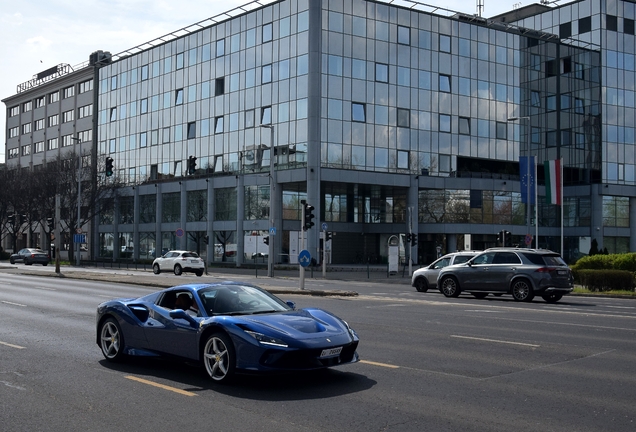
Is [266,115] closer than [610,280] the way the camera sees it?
No

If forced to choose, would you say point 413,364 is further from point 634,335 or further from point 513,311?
point 513,311

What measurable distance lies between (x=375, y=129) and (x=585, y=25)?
28.2 m

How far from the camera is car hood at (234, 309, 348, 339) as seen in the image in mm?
→ 9031

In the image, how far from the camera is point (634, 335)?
14648mm

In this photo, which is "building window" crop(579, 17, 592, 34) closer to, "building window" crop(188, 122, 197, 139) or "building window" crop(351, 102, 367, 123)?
"building window" crop(351, 102, 367, 123)

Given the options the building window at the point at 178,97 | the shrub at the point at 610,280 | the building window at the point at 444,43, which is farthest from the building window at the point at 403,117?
the shrub at the point at 610,280

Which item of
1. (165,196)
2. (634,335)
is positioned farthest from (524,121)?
(634,335)

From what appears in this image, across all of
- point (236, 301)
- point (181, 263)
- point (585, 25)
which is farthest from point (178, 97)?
point (236, 301)

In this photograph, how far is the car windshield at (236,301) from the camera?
32.3ft

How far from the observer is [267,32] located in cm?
6475

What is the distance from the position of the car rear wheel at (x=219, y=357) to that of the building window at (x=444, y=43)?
62.1m

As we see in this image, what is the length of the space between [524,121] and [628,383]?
220 ft

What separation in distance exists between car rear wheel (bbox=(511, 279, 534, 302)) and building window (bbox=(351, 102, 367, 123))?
128 feet

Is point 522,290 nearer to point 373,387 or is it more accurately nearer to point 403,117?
point 373,387
